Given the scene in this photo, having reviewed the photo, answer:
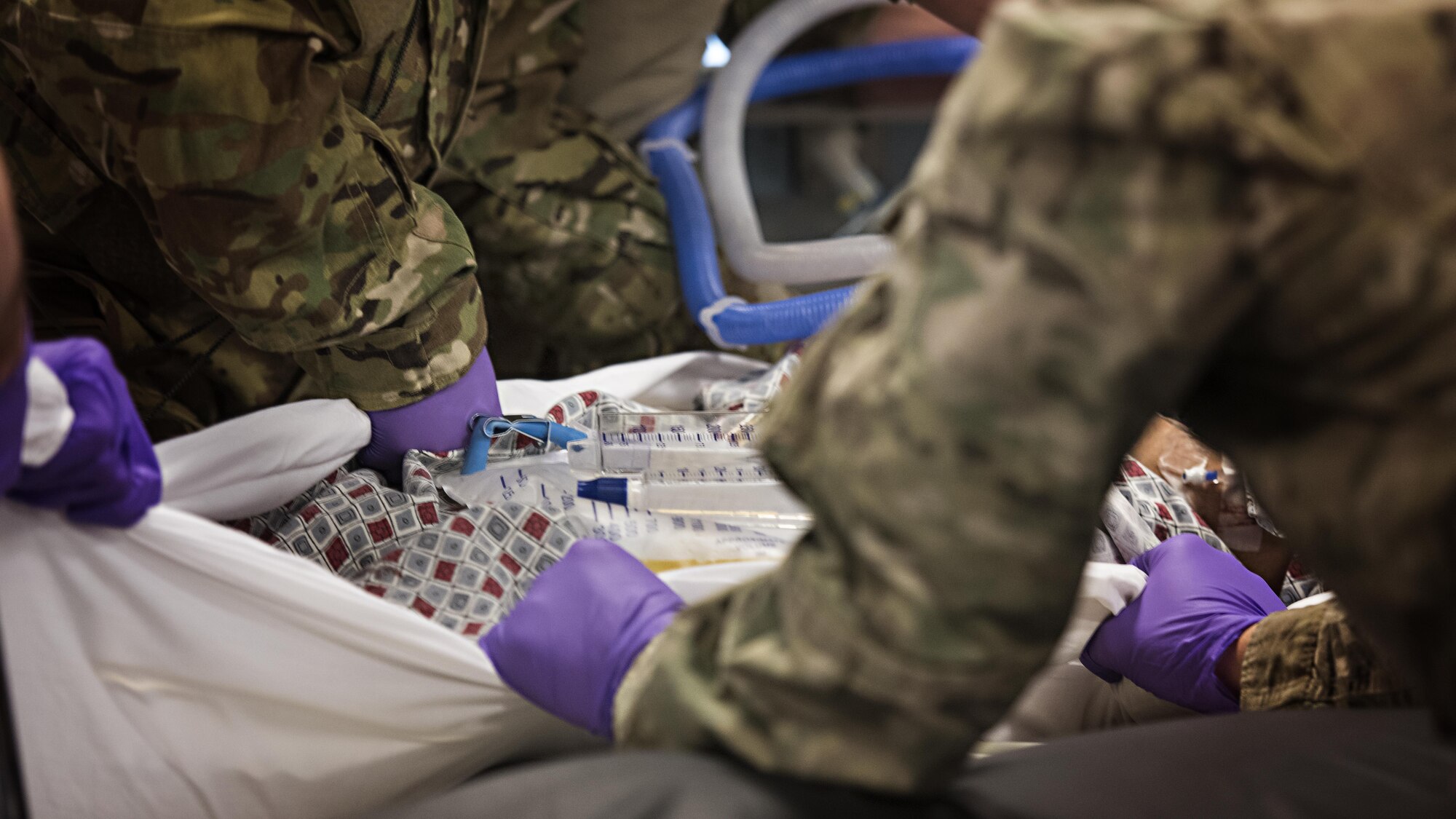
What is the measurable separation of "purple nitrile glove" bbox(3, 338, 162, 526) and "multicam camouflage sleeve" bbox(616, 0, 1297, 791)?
403mm

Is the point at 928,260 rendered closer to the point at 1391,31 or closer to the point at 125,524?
the point at 1391,31

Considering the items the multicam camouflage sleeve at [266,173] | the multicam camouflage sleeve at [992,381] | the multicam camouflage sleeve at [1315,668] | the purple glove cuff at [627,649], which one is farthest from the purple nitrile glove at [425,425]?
the multicam camouflage sleeve at [1315,668]

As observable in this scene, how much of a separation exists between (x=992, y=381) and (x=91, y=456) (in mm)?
533

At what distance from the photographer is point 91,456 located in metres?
0.63

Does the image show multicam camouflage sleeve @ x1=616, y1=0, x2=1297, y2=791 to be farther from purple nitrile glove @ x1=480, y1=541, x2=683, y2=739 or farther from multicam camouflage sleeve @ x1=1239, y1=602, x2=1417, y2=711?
multicam camouflage sleeve @ x1=1239, y1=602, x2=1417, y2=711

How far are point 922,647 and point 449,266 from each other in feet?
2.48

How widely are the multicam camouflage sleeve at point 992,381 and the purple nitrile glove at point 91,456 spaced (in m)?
0.40

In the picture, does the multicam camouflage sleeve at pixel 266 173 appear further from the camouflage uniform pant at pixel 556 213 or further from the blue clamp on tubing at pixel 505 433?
the camouflage uniform pant at pixel 556 213

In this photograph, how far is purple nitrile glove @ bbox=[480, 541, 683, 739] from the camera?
672 mm

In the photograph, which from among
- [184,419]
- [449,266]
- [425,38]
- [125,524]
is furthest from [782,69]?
[125,524]

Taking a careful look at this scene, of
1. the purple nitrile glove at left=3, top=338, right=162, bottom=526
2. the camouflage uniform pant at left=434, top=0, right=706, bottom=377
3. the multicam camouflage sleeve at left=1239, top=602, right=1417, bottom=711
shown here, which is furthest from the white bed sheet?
the camouflage uniform pant at left=434, top=0, right=706, bottom=377

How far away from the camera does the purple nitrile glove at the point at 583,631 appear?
0.67 m

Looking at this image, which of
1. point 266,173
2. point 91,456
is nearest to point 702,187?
point 266,173

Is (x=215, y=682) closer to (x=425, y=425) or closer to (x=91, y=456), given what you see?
(x=91, y=456)
